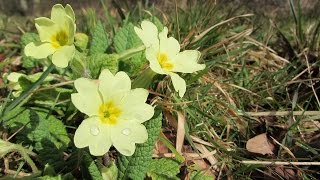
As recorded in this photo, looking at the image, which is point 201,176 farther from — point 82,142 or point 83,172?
point 82,142

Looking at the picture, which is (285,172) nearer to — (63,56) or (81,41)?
(63,56)

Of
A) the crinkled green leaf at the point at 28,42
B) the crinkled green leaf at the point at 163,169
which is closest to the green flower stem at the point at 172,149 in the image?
the crinkled green leaf at the point at 163,169

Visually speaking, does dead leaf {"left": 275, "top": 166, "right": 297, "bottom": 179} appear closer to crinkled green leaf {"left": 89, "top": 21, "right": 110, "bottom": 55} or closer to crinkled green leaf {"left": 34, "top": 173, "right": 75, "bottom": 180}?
crinkled green leaf {"left": 34, "top": 173, "right": 75, "bottom": 180}

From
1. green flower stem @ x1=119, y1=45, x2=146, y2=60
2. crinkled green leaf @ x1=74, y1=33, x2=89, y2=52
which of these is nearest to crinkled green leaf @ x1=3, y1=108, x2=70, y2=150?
green flower stem @ x1=119, y1=45, x2=146, y2=60

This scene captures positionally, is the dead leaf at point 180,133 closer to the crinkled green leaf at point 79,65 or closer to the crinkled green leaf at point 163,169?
the crinkled green leaf at point 163,169

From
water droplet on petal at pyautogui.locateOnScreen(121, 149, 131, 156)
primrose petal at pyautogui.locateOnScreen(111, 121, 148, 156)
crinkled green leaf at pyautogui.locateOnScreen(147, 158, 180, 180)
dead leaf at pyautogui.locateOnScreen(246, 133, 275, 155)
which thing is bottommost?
dead leaf at pyautogui.locateOnScreen(246, 133, 275, 155)

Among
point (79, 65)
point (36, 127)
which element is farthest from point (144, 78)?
point (36, 127)
